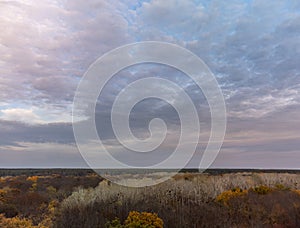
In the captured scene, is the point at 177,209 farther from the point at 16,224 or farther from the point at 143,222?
the point at 16,224

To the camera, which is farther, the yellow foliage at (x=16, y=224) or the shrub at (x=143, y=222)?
the yellow foliage at (x=16, y=224)

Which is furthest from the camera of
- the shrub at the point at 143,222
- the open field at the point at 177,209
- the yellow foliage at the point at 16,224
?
the yellow foliage at the point at 16,224

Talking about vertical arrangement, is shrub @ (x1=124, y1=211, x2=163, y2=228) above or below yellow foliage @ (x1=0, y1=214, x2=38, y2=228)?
above

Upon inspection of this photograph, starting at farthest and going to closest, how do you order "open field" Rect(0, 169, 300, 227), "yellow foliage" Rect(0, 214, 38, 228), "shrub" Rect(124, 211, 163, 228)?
1. "yellow foliage" Rect(0, 214, 38, 228)
2. "open field" Rect(0, 169, 300, 227)
3. "shrub" Rect(124, 211, 163, 228)

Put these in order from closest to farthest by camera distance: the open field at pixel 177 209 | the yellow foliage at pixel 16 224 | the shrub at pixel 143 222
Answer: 1. the shrub at pixel 143 222
2. the open field at pixel 177 209
3. the yellow foliage at pixel 16 224

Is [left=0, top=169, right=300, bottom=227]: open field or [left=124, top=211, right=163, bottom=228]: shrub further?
[left=0, top=169, right=300, bottom=227]: open field

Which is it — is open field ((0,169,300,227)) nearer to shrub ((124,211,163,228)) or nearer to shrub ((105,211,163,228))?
shrub ((105,211,163,228))

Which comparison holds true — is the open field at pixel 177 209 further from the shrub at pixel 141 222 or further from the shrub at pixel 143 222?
the shrub at pixel 143 222

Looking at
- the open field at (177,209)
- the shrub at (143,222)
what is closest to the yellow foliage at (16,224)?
the open field at (177,209)

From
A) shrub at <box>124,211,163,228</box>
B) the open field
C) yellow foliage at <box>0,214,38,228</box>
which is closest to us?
shrub at <box>124,211,163,228</box>

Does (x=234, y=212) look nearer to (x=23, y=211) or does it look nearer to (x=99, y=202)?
(x=99, y=202)

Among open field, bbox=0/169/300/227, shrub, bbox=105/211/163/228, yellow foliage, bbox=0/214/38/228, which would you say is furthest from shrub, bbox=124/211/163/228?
yellow foliage, bbox=0/214/38/228

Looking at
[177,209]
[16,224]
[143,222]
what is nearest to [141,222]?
[143,222]

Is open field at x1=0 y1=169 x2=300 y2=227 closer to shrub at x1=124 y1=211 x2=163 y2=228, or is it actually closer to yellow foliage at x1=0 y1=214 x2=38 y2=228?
yellow foliage at x1=0 y1=214 x2=38 y2=228
